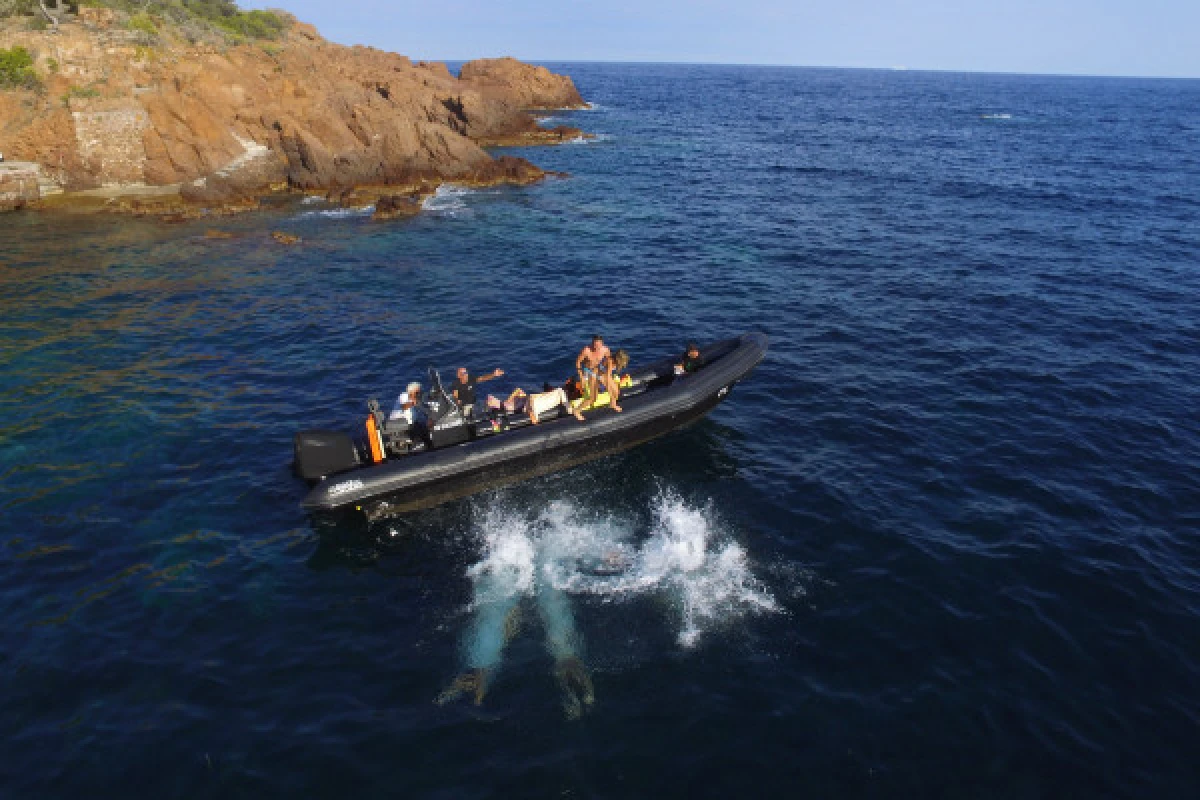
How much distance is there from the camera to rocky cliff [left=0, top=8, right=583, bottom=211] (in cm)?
3108

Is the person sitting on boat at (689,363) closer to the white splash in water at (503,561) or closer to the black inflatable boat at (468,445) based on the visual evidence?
the black inflatable boat at (468,445)

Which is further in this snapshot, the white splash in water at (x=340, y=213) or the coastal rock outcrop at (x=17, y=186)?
the white splash in water at (x=340, y=213)

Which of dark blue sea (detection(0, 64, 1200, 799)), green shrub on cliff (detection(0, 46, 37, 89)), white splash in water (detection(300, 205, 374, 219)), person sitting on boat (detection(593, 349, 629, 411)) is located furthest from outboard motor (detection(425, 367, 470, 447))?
green shrub on cliff (detection(0, 46, 37, 89))

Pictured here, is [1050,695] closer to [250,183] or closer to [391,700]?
[391,700]

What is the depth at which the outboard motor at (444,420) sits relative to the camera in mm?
12359

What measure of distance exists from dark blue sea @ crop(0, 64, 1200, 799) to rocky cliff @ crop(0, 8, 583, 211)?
30.2 ft

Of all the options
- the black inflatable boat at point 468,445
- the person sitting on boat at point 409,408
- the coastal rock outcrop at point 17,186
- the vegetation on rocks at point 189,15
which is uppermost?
the vegetation on rocks at point 189,15

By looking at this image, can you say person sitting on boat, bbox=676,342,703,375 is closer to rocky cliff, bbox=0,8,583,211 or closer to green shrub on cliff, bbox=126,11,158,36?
rocky cliff, bbox=0,8,583,211

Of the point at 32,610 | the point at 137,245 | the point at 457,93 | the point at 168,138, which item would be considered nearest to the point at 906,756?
the point at 32,610

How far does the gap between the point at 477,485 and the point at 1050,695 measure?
9.29 metres

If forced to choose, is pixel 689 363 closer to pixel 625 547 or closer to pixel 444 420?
pixel 625 547

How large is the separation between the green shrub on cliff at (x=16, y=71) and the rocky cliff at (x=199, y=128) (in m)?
0.39

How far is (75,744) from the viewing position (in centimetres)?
773

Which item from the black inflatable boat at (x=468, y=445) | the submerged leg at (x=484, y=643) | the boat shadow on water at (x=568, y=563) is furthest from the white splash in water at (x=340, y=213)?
the submerged leg at (x=484, y=643)
